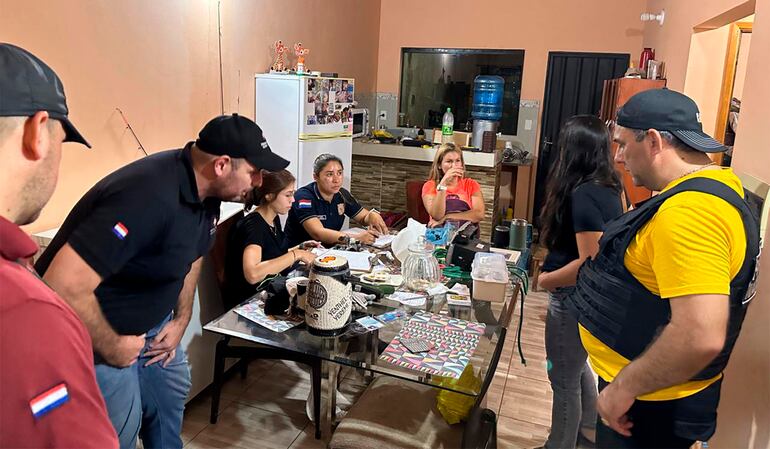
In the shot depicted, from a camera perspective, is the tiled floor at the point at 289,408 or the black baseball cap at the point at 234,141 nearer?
the black baseball cap at the point at 234,141

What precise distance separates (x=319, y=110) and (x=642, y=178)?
3.39m

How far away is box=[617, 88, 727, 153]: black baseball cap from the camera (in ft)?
4.69

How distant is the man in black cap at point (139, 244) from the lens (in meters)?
1.47

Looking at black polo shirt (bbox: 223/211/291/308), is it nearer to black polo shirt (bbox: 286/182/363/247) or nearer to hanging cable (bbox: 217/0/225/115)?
black polo shirt (bbox: 286/182/363/247)

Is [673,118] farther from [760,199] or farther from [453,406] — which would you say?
[453,406]

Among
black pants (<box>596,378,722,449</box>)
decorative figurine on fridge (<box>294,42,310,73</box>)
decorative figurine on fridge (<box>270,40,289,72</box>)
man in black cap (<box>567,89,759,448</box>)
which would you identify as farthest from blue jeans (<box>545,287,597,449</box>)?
decorative figurine on fridge (<box>270,40,289,72</box>)

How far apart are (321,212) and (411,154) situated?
256 centimetres

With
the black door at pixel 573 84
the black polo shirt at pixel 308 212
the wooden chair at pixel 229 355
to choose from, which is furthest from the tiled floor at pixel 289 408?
the black door at pixel 573 84

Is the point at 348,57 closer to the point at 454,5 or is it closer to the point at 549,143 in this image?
the point at 454,5

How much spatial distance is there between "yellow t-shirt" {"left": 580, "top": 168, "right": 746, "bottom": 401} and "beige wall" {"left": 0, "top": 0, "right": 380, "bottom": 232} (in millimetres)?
2666

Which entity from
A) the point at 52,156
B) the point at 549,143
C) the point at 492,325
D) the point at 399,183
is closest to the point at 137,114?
the point at 492,325

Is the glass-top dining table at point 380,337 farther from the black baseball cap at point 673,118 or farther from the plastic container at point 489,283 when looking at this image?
the black baseball cap at point 673,118

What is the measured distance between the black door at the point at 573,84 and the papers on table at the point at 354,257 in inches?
151

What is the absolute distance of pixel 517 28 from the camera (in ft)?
21.1
